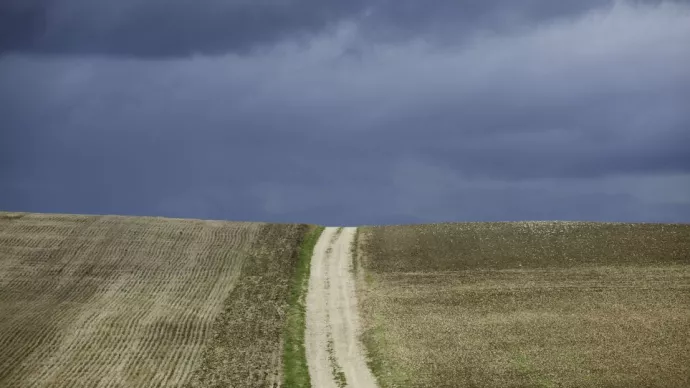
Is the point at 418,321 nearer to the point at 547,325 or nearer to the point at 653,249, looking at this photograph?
the point at 547,325

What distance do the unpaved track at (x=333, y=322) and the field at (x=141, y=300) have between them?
1.82 m

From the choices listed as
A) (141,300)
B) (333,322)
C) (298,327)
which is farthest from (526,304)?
(141,300)

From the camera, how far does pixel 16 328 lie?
46.1 metres

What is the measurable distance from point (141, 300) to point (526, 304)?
78.3ft

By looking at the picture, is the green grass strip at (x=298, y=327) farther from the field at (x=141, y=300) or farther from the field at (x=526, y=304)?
the field at (x=526, y=304)

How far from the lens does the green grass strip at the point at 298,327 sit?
122ft

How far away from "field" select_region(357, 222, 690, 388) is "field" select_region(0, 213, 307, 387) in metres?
6.43

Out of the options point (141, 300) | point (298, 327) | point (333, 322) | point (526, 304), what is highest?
point (141, 300)

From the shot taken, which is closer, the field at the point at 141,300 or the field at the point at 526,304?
the field at the point at 526,304

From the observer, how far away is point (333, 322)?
48062 millimetres

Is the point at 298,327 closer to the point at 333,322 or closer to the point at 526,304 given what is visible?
the point at 333,322

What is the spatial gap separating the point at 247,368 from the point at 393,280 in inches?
855

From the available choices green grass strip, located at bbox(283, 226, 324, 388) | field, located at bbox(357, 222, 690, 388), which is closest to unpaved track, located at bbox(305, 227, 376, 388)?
green grass strip, located at bbox(283, 226, 324, 388)

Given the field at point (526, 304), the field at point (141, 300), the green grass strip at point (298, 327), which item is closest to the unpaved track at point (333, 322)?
the green grass strip at point (298, 327)
